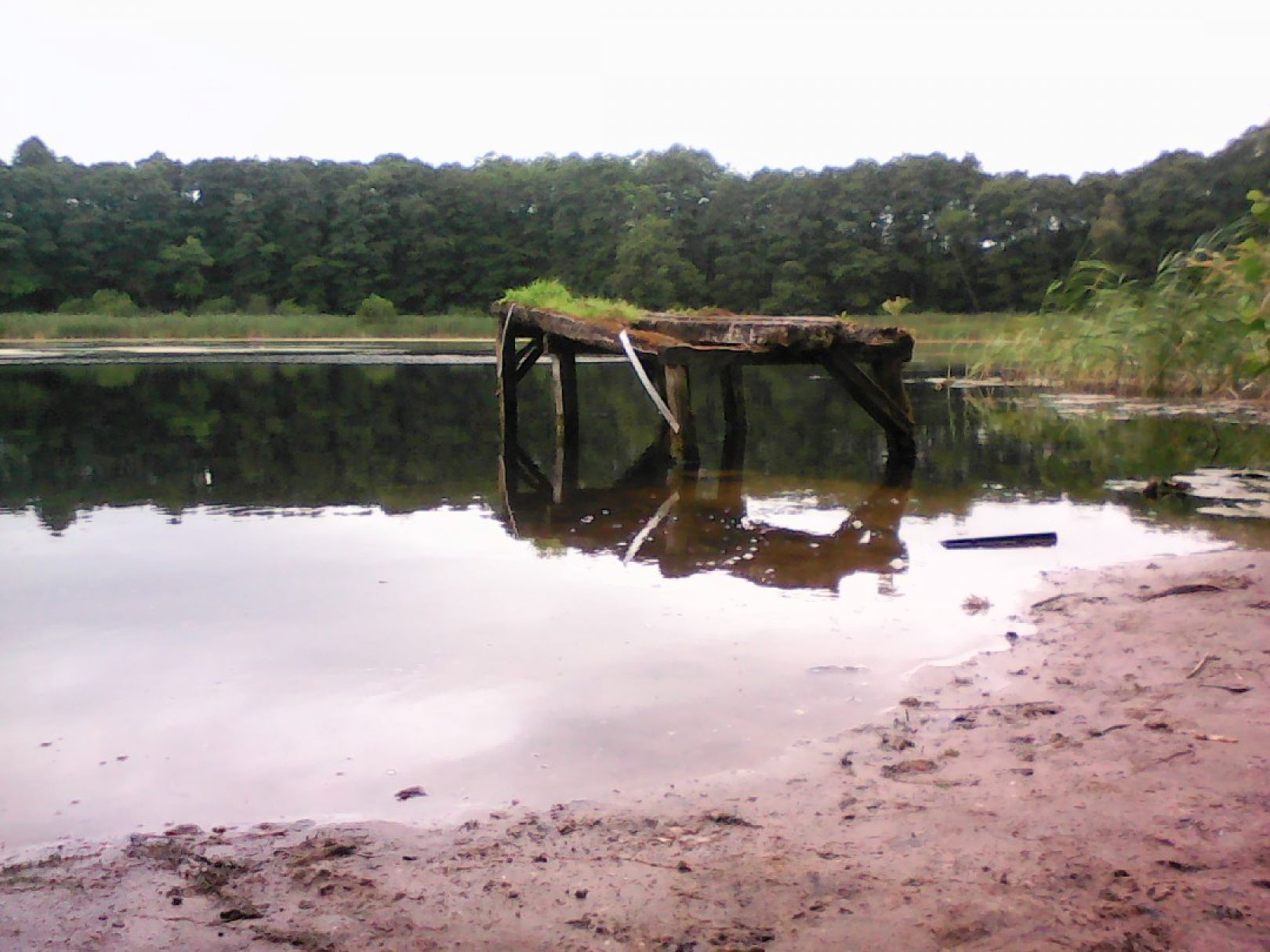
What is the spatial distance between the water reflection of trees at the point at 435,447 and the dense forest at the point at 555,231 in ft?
144

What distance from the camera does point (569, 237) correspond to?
75500mm

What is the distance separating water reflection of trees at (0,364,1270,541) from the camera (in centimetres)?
965

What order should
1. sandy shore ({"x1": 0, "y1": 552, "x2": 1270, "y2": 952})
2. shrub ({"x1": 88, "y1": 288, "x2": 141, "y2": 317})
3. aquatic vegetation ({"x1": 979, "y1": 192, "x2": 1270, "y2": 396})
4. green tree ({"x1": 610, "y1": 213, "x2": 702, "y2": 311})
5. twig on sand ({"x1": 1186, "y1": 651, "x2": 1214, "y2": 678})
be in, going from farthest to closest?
green tree ({"x1": 610, "y1": 213, "x2": 702, "y2": 311})
shrub ({"x1": 88, "y1": 288, "x2": 141, "y2": 317})
aquatic vegetation ({"x1": 979, "y1": 192, "x2": 1270, "y2": 396})
twig on sand ({"x1": 1186, "y1": 651, "x2": 1214, "y2": 678})
sandy shore ({"x1": 0, "y1": 552, "x2": 1270, "y2": 952})

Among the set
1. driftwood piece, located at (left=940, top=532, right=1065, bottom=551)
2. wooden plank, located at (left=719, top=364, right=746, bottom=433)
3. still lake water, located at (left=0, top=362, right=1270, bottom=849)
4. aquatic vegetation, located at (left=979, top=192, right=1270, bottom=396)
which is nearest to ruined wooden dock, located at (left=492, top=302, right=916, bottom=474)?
still lake water, located at (left=0, top=362, right=1270, bottom=849)

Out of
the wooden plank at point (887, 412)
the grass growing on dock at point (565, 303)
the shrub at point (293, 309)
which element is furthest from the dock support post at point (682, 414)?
the shrub at point (293, 309)

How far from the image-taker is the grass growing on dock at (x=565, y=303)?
40.2ft

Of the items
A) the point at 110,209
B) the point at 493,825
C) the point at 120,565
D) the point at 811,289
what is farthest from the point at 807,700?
the point at 110,209

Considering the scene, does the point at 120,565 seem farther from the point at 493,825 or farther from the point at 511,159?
the point at 511,159

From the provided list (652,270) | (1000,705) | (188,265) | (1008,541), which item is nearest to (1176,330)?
(1008,541)

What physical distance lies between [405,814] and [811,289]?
62.5 meters

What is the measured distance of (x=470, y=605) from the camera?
5719 millimetres

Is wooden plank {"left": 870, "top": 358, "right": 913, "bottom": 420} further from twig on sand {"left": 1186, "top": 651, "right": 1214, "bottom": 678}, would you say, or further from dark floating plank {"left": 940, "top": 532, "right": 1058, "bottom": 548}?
twig on sand {"left": 1186, "top": 651, "right": 1214, "bottom": 678}

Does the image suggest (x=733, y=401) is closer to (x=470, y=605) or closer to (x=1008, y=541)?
(x=1008, y=541)

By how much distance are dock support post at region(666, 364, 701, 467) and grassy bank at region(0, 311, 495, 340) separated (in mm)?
42088
